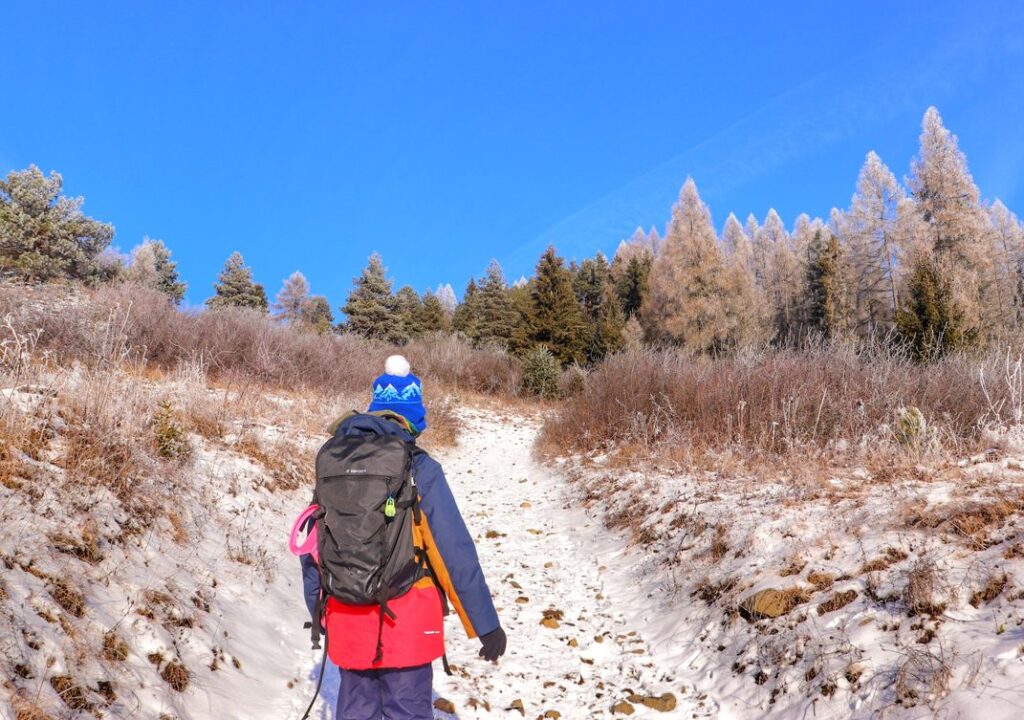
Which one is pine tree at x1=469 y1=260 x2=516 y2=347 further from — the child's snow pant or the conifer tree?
the child's snow pant

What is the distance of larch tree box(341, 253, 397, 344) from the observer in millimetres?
36969

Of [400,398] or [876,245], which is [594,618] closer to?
[400,398]

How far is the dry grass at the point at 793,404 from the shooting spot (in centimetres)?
A: 696

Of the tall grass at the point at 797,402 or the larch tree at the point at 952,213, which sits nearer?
the tall grass at the point at 797,402

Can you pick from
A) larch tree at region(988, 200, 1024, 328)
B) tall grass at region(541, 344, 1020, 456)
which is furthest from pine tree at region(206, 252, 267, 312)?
larch tree at region(988, 200, 1024, 328)

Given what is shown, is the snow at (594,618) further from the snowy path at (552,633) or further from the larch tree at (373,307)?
the larch tree at (373,307)

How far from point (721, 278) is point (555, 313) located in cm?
1062

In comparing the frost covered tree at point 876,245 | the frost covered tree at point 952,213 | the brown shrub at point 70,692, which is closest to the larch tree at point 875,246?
the frost covered tree at point 876,245

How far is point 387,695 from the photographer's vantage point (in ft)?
7.70

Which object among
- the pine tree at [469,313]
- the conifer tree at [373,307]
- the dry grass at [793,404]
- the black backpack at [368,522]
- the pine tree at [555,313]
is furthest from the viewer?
the pine tree at [469,313]

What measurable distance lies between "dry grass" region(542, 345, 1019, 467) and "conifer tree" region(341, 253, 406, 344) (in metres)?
27.5

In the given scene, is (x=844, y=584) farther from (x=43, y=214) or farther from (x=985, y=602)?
(x=43, y=214)

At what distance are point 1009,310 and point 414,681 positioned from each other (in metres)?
39.6

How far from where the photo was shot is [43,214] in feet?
68.5
